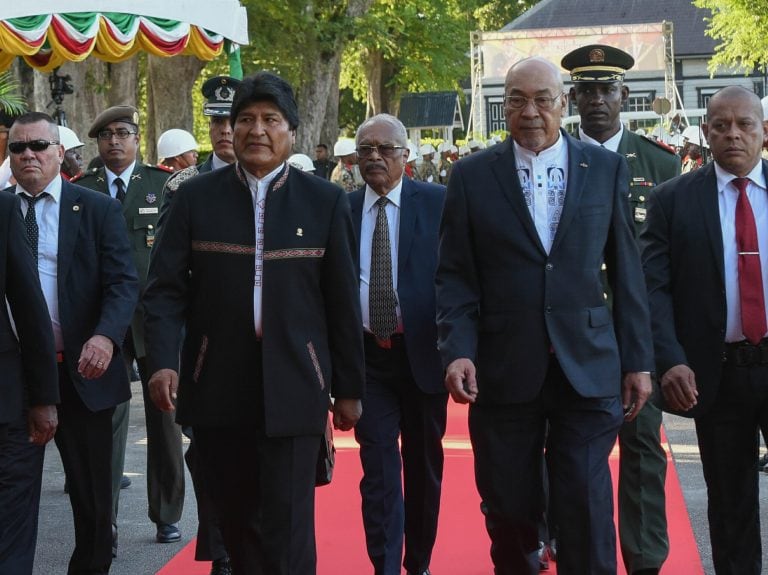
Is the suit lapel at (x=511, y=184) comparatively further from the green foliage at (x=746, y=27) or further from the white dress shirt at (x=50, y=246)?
the green foliage at (x=746, y=27)

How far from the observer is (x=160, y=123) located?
28016 mm

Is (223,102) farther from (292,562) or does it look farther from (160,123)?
(160,123)

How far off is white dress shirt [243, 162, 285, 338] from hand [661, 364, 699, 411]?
1.57 m

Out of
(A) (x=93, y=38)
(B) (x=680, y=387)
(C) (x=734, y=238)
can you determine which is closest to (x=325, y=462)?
(B) (x=680, y=387)

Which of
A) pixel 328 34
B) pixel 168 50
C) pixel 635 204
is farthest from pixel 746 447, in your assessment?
pixel 328 34

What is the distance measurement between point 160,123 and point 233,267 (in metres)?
23.1

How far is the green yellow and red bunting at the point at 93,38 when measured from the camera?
13.1 m

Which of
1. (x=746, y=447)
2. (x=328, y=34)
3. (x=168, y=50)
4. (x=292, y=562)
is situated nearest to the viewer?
(x=292, y=562)

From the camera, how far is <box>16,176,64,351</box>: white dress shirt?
21.7 ft

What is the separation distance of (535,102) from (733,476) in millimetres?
1642

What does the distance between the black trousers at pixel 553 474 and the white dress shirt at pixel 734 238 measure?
59cm

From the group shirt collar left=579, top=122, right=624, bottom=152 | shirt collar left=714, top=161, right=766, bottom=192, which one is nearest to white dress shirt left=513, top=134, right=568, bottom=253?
shirt collar left=714, top=161, right=766, bottom=192

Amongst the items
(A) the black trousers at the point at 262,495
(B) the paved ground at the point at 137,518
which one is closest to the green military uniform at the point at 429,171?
(B) the paved ground at the point at 137,518

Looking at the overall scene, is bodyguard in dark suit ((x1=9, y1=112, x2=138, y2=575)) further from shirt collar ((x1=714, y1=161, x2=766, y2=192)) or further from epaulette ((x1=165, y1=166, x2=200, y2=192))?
shirt collar ((x1=714, y1=161, x2=766, y2=192))
